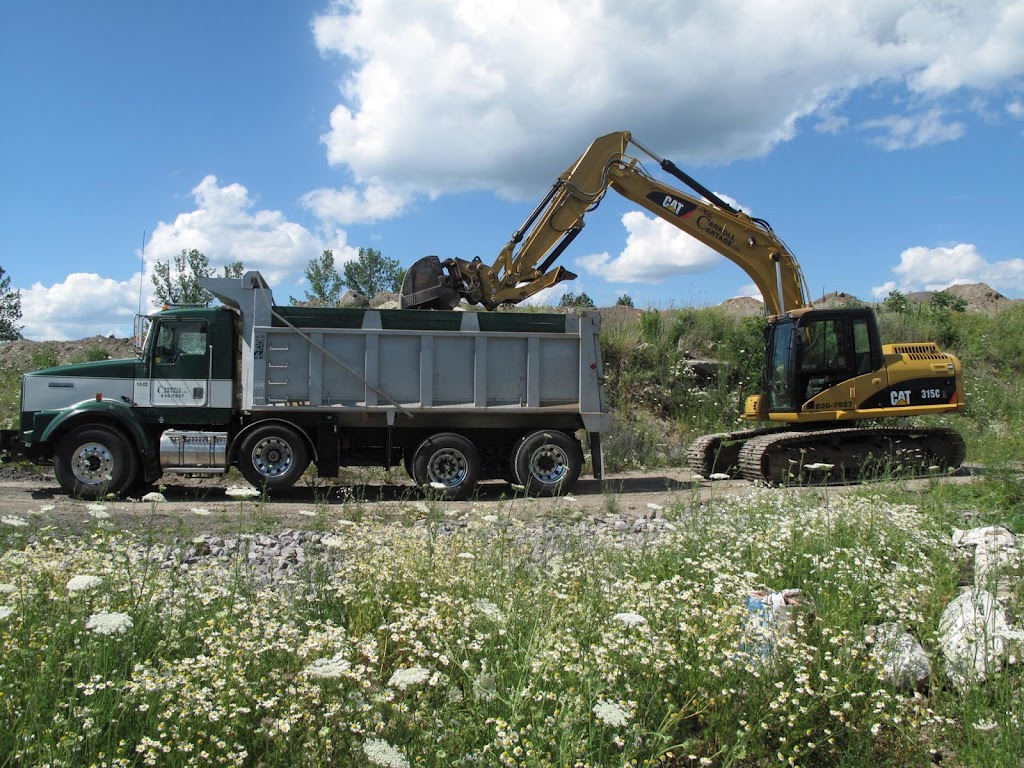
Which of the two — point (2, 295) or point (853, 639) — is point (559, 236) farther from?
point (2, 295)

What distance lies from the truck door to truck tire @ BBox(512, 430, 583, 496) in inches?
189

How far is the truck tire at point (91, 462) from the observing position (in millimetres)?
11164

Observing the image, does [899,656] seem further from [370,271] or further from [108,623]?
[370,271]

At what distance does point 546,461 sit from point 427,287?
346 centimetres

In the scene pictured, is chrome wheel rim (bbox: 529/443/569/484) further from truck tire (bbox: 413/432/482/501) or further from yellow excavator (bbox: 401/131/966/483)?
yellow excavator (bbox: 401/131/966/483)

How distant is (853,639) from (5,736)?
11.5 ft

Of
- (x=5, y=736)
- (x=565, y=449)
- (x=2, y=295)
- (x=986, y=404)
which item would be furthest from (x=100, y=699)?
(x=2, y=295)

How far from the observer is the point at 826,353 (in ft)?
42.9

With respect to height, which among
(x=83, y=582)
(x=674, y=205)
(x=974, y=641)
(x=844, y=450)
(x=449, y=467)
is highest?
(x=674, y=205)

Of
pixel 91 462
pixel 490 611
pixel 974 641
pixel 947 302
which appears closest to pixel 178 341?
pixel 91 462

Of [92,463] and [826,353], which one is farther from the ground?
[826,353]

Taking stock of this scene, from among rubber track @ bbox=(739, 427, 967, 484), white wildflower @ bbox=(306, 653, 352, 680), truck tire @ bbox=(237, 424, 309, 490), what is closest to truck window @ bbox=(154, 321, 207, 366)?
truck tire @ bbox=(237, 424, 309, 490)

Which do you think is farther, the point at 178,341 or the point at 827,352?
the point at 827,352

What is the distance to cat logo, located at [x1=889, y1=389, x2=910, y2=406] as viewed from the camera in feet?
42.8
